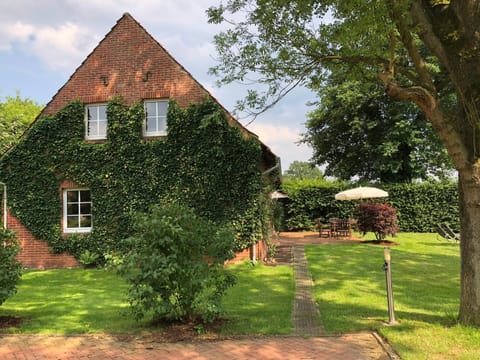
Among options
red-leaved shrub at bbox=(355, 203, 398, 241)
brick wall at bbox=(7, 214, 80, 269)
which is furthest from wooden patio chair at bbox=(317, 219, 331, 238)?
brick wall at bbox=(7, 214, 80, 269)

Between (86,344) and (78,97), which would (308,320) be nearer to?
(86,344)

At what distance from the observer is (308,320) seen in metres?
7.11

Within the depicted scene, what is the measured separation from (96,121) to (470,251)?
12.7 meters

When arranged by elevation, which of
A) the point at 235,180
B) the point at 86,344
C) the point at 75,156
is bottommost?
the point at 86,344

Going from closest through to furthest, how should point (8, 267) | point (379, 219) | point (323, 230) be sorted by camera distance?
point (8, 267) < point (379, 219) < point (323, 230)

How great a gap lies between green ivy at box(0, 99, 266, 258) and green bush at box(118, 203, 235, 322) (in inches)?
265

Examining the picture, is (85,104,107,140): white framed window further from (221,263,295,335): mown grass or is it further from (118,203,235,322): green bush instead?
(118,203,235,322): green bush

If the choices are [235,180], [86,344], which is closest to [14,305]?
[86,344]

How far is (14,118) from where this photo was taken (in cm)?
3172

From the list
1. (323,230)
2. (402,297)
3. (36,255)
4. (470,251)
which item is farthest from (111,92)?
(323,230)

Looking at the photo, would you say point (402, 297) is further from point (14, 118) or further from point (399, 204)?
point (14, 118)

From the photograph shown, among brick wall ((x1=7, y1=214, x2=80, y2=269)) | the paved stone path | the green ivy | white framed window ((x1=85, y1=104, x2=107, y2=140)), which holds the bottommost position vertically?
the paved stone path

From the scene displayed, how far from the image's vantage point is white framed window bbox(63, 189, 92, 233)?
1503 centimetres

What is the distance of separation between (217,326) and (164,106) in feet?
31.3
